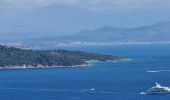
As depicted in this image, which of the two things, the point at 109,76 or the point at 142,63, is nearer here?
the point at 109,76

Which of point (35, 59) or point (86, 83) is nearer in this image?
point (86, 83)

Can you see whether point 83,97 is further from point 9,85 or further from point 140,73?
point 140,73

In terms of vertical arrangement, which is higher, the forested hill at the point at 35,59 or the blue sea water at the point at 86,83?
the forested hill at the point at 35,59

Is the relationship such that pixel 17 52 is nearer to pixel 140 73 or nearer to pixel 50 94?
pixel 140 73

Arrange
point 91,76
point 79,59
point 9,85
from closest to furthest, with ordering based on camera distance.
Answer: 1. point 9,85
2. point 91,76
3. point 79,59

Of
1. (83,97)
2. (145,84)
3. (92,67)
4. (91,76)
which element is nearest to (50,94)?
(83,97)

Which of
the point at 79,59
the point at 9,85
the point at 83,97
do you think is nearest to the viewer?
the point at 83,97

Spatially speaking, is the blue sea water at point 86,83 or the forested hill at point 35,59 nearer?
the blue sea water at point 86,83

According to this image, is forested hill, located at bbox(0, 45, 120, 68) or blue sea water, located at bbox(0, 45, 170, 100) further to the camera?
forested hill, located at bbox(0, 45, 120, 68)

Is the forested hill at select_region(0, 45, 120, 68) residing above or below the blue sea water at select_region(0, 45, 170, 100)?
above

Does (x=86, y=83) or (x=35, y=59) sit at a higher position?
(x=35, y=59)
